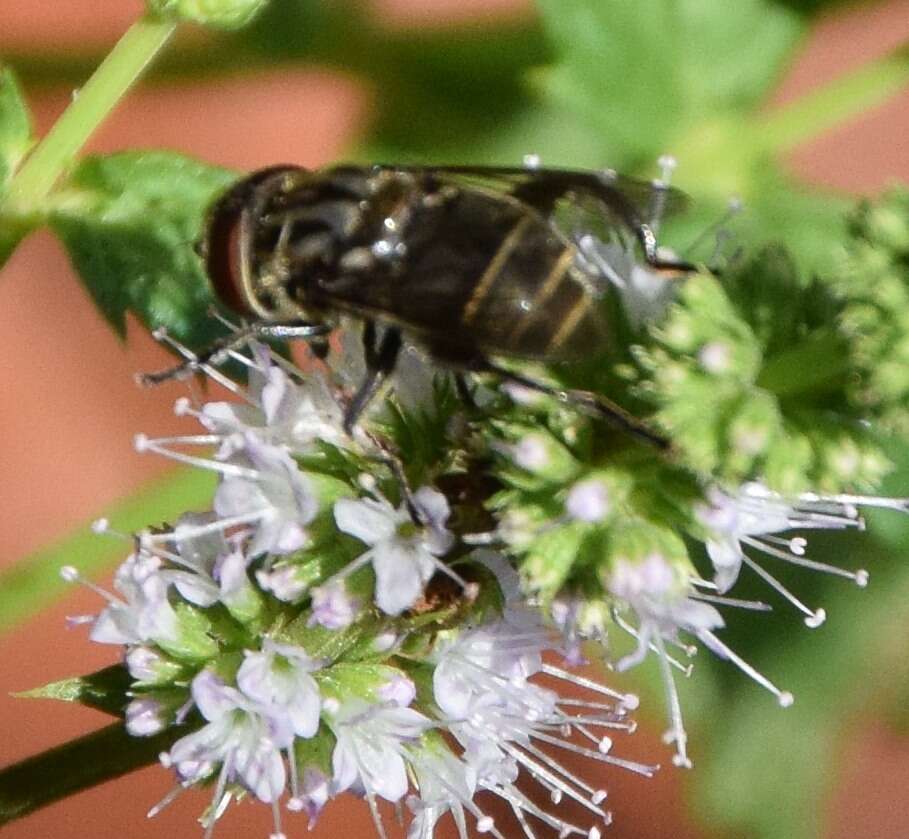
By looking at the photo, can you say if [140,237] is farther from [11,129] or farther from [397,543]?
[397,543]

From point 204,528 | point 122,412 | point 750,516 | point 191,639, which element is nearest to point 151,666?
point 191,639

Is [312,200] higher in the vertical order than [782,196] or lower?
higher

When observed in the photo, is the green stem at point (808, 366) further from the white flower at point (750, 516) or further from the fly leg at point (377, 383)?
the fly leg at point (377, 383)

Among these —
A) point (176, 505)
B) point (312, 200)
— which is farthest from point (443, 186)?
point (176, 505)

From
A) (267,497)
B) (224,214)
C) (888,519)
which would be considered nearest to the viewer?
(267,497)

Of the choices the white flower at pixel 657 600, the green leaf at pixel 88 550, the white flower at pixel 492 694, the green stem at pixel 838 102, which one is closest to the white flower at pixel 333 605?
the white flower at pixel 492 694

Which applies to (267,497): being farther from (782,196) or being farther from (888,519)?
(782,196)
